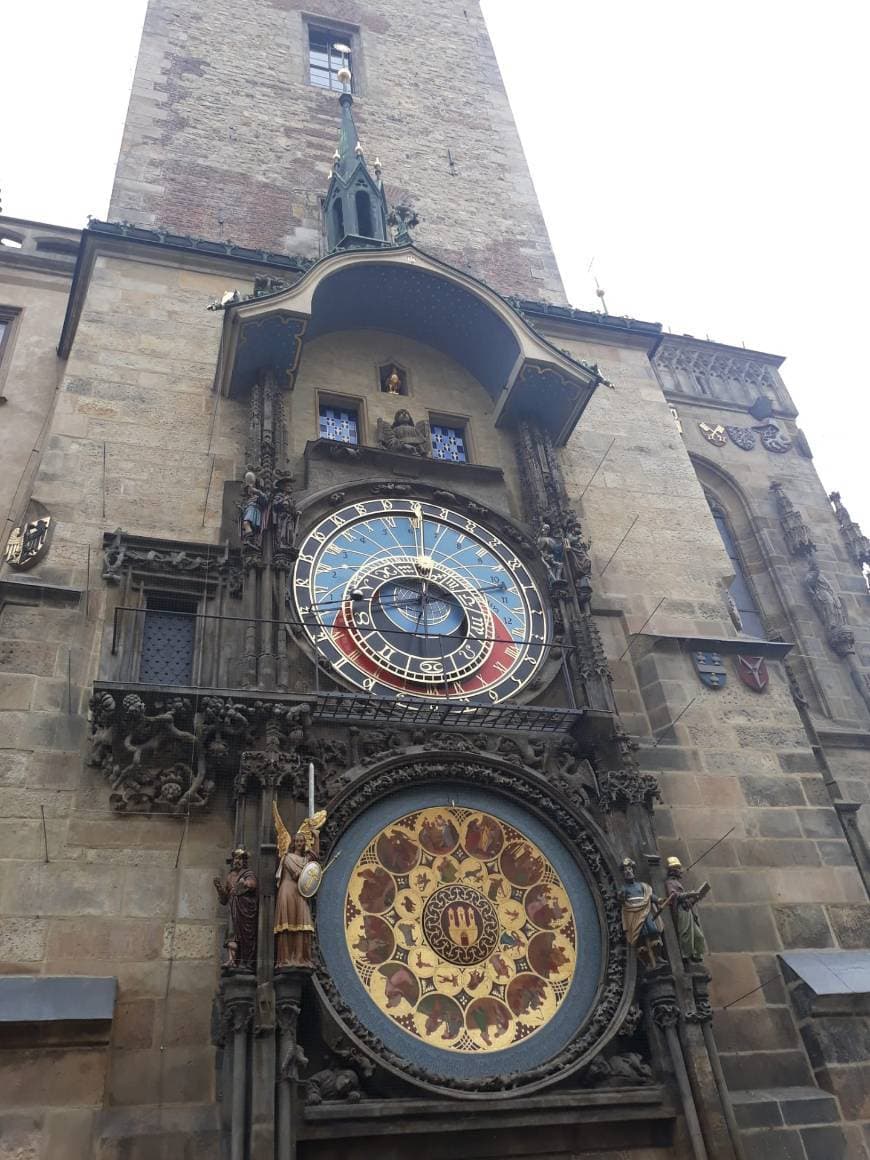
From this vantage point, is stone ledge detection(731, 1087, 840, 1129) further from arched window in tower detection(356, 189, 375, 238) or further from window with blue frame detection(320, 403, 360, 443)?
arched window in tower detection(356, 189, 375, 238)

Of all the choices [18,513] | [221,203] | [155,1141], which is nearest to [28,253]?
[221,203]

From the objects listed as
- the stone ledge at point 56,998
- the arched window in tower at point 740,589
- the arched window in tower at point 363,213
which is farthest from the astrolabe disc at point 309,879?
the arched window in tower at point 363,213

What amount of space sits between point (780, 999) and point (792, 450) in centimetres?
1137

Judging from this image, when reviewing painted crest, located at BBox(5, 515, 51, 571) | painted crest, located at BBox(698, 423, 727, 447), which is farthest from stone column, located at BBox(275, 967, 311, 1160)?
painted crest, located at BBox(698, 423, 727, 447)

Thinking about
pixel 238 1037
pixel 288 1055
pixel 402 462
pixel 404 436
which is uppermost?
pixel 404 436

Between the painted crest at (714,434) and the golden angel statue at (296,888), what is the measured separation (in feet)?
39.1

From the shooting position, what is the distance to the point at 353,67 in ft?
66.9

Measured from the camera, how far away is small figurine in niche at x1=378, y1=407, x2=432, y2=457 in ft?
37.8

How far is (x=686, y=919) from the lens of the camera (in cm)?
818

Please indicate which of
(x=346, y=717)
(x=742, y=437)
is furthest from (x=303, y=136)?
(x=346, y=717)

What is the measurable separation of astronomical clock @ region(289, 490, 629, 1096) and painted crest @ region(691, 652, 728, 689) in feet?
5.74

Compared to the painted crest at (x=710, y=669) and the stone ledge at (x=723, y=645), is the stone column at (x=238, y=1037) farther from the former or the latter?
the painted crest at (x=710, y=669)

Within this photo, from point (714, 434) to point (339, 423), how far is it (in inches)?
318

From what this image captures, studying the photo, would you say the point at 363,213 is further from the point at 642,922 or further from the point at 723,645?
the point at 642,922
